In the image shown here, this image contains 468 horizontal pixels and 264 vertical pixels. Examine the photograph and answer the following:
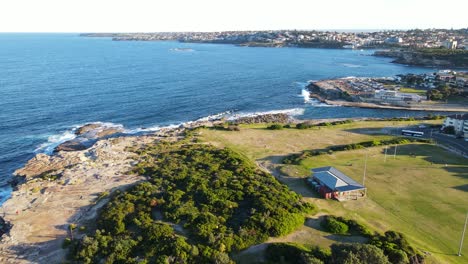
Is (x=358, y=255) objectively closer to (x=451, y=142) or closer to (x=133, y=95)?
(x=451, y=142)

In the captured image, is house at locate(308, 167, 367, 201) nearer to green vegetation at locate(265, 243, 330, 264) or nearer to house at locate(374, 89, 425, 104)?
green vegetation at locate(265, 243, 330, 264)

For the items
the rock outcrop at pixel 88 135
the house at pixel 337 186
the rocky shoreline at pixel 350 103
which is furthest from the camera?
the rocky shoreline at pixel 350 103

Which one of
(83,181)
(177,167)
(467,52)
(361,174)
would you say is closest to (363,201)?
(361,174)

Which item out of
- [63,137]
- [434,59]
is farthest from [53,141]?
[434,59]

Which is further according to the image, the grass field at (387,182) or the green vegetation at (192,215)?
the grass field at (387,182)

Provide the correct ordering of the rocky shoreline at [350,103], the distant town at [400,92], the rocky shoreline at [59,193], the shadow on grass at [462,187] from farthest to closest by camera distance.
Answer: the distant town at [400,92] < the rocky shoreline at [350,103] < the shadow on grass at [462,187] < the rocky shoreline at [59,193]

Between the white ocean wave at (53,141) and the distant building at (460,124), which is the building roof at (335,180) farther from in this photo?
the white ocean wave at (53,141)

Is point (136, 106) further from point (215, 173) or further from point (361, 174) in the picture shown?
point (361, 174)

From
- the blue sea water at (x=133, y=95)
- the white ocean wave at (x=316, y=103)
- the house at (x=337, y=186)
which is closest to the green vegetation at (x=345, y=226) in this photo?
the house at (x=337, y=186)
